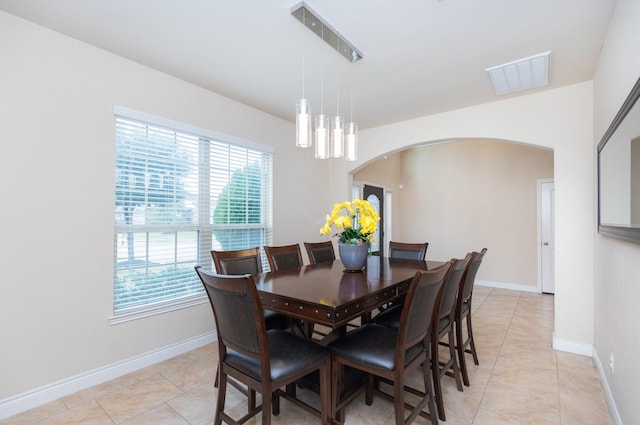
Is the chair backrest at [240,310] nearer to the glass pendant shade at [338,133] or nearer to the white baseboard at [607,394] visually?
the glass pendant shade at [338,133]

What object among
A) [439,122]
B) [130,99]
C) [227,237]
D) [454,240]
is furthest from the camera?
[454,240]

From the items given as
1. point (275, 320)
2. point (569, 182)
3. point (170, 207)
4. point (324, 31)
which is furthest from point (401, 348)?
point (569, 182)

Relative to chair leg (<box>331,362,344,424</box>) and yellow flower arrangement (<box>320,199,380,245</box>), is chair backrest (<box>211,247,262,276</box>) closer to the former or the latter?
yellow flower arrangement (<box>320,199,380,245</box>)

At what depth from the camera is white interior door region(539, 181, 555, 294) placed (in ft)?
17.1

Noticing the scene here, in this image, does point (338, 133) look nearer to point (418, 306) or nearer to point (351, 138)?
point (351, 138)

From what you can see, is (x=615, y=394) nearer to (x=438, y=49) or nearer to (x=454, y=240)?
A: (x=438, y=49)

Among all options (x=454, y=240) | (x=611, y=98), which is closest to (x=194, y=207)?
(x=611, y=98)

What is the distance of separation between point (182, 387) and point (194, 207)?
1618 mm

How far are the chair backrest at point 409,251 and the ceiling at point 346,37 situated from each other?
1663 mm

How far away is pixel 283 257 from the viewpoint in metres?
2.97

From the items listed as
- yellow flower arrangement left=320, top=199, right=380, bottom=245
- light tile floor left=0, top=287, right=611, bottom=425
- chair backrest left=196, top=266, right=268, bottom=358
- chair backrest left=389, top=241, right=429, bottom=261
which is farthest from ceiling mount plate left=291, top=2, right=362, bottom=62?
light tile floor left=0, top=287, right=611, bottom=425

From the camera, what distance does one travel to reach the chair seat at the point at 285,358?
1.56 metres

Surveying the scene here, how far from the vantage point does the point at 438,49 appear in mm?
2434

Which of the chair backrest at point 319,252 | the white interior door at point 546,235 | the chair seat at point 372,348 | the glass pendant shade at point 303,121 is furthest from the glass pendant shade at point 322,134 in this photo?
the white interior door at point 546,235
